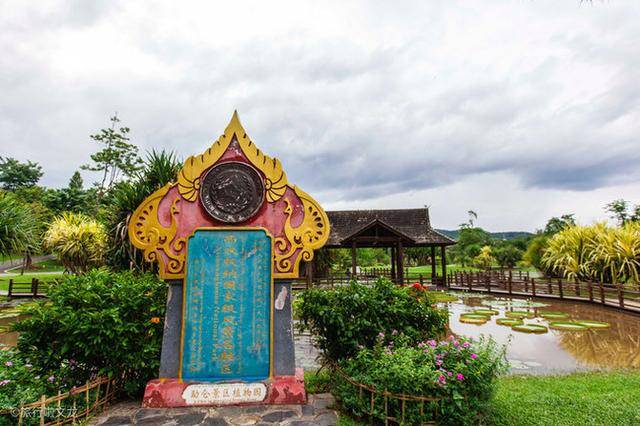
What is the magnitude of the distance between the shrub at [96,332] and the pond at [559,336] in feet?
15.3

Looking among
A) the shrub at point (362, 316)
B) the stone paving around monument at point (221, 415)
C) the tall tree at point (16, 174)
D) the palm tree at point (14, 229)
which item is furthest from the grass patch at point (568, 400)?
the tall tree at point (16, 174)

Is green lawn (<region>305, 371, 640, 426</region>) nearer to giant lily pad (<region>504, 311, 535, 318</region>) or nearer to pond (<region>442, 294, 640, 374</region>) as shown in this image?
pond (<region>442, 294, 640, 374</region>)

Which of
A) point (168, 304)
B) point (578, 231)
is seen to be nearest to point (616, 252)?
point (578, 231)

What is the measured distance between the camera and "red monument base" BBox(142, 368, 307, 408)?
391 centimetres

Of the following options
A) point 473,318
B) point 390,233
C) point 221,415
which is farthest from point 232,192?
point 390,233

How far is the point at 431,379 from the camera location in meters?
3.29

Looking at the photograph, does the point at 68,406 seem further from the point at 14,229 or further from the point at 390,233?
the point at 390,233

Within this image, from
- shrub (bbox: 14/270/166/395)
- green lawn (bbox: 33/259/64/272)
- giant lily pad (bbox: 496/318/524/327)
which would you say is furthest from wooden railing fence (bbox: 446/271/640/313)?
green lawn (bbox: 33/259/64/272)

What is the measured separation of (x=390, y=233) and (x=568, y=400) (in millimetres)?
14250

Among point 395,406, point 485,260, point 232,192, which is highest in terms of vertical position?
point 232,192

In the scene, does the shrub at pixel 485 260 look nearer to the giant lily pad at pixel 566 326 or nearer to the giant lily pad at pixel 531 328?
the giant lily pad at pixel 566 326

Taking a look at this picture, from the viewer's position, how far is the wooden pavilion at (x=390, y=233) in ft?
58.2

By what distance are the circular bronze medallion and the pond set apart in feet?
12.7

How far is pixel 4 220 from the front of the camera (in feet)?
43.6
